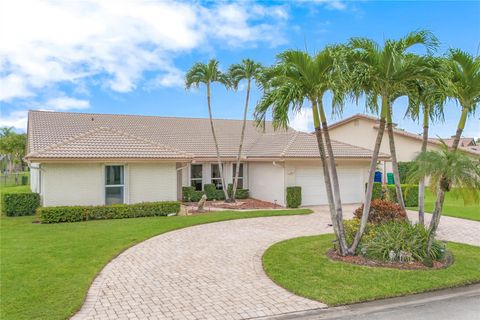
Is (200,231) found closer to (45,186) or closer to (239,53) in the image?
(45,186)

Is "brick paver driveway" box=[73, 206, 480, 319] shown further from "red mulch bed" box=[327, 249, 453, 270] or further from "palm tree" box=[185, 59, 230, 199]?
"palm tree" box=[185, 59, 230, 199]

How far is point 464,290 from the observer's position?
7520 mm

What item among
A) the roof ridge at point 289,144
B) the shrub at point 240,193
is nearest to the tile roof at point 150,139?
the roof ridge at point 289,144

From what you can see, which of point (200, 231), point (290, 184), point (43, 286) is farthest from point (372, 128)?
point (43, 286)

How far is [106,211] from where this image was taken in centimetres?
1603

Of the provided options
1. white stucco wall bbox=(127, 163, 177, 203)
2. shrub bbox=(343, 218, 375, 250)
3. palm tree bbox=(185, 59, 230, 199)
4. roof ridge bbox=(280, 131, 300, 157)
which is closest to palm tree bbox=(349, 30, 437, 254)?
shrub bbox=(343, 218, 375, 250)

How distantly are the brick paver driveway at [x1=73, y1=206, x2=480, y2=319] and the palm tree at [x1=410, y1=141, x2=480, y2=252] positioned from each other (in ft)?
14.9

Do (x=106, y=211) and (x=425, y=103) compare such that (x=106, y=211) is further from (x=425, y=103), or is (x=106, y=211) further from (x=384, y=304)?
(x=425, y=103)

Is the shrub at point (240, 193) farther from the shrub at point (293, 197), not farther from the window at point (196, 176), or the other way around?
the shrub at point (293, 197)

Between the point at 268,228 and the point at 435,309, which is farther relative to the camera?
the point at 268,228

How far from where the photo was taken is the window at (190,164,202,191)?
23.7 meters

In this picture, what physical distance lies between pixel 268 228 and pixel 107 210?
7.51 meters

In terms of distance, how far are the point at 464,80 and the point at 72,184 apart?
16.0 metres

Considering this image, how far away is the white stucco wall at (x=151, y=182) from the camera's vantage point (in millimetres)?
17688
